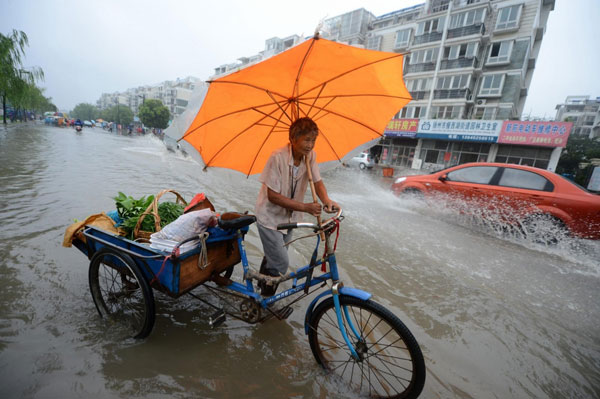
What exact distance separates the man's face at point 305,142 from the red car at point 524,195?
5.36 m

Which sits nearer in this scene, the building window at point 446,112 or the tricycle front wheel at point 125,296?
the tricycle front wheel at point 125,296

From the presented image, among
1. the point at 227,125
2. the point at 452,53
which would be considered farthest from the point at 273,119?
the point at 452,53

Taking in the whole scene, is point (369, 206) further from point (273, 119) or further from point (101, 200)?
point (101, 200)

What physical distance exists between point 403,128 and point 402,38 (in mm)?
10833

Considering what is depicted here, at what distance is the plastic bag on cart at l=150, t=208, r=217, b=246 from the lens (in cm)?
210

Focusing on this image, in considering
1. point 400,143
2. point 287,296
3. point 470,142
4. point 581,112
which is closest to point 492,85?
point 470,142

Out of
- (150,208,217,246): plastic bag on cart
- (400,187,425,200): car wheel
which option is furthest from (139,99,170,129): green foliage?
(150,208,217,246): plastic bag on cart

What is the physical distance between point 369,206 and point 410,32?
28714 mm

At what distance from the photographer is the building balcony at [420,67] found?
2636cm

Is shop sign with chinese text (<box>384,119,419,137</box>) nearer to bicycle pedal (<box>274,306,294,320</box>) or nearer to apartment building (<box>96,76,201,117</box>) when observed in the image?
bicycle pedal (<box>274,306,294,320</box>)

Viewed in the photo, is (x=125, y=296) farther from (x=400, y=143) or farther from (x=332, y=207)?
(x=400, y=143)

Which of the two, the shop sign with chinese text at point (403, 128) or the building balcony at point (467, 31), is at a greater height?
the building balcony at point (467, 31)

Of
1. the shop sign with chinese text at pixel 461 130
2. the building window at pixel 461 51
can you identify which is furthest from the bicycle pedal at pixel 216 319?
the building window at pixel 461 51

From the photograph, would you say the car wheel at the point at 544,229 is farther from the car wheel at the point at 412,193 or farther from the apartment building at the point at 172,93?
the apartment building at the point at 172,93
